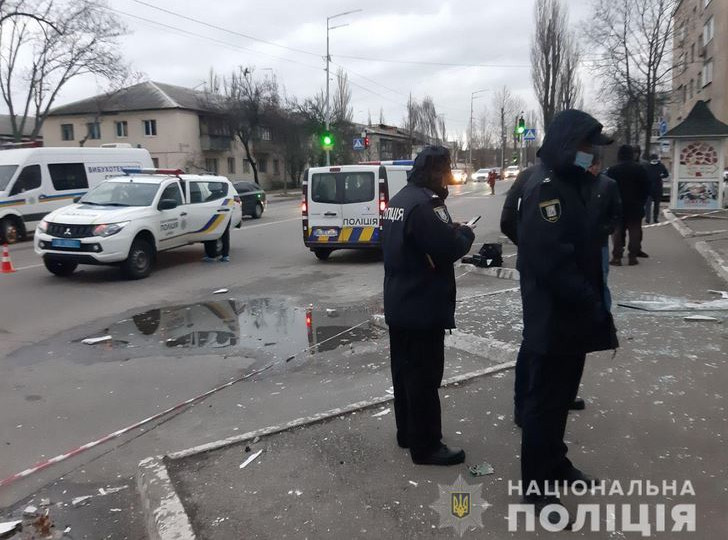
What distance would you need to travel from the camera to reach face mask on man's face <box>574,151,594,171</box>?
2.94m

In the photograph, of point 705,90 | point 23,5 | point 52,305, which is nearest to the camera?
point 52,305

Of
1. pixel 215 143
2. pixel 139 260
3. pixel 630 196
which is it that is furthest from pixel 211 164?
pixel 630 196

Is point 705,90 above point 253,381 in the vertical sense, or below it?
above

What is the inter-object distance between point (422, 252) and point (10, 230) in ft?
53.8

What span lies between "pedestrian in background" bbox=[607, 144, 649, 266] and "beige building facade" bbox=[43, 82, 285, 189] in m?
42.4

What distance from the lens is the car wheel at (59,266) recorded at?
1098cm

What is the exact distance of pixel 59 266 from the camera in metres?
11.1

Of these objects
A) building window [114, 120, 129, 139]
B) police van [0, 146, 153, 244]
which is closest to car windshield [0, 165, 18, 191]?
police van [0, 146, 153, 244]

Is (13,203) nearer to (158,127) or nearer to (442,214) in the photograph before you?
(442,214)

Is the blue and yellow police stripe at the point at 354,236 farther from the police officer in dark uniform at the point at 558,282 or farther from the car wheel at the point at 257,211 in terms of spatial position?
the car wheel at the point at 257,211

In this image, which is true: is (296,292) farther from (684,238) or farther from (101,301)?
(684,238)

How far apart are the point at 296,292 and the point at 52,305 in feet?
11.9

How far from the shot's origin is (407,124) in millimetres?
83812

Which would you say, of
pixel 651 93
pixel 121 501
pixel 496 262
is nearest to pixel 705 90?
pixel 651 93
